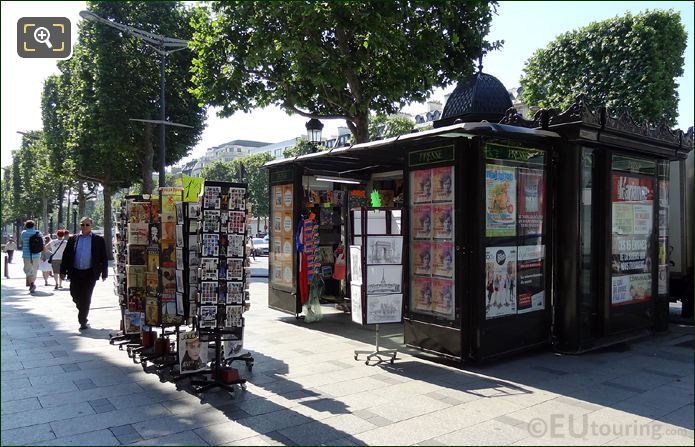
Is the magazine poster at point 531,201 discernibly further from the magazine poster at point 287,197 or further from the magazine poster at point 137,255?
the magazine poster at point 137,255

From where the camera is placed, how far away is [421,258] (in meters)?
7.11

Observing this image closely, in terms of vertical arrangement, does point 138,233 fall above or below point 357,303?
above

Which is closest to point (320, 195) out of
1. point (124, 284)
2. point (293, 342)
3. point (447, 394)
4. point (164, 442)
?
point (293, 342)

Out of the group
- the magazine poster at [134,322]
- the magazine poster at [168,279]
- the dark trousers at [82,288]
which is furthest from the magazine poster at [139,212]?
the dark trousers at [82,288]

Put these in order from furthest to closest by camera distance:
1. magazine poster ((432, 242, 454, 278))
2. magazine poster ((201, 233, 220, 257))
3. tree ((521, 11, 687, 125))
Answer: tree ((521, 11, 687, 125)), magazine poster ((432, 242, 454, 278)), magazine poster ((201, 233, 220, 257))

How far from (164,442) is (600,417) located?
382 cm

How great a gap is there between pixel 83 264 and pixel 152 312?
3201 mm

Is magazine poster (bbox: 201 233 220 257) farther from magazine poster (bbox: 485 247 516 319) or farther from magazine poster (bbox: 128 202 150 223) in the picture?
magazine poster (bbox: 485 247 516 319)

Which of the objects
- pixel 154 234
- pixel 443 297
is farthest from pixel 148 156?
pixel 443 297

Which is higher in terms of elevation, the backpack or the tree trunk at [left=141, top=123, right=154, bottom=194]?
the tree trunk at [left=141, top=123, right=154, bottom=194]

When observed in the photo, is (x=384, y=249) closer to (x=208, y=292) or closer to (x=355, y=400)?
(x=355, y=400)

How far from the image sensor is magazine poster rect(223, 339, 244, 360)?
639 centimetres

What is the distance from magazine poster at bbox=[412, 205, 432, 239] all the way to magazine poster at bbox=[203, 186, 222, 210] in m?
2.75

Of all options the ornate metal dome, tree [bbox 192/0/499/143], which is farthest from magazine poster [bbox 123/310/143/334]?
tree [bbox 192/0/499/143]
